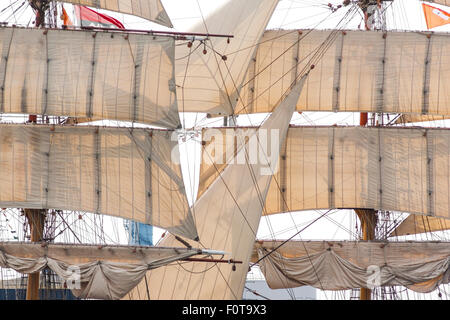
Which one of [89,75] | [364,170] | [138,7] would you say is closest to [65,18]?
[138,7]

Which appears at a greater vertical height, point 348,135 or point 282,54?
point 282,54

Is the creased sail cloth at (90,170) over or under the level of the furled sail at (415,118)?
under

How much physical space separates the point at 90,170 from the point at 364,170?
12448 millimetres

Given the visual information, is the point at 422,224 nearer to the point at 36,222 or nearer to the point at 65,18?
the point at 36,222

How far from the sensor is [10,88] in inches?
1559

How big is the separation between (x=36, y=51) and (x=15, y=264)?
871 cm

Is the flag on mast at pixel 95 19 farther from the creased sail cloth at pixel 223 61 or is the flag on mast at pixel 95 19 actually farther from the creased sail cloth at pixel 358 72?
the creased sail cloth at pixel 358 72

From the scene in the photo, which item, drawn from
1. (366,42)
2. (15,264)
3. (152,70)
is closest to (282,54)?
(366,42)

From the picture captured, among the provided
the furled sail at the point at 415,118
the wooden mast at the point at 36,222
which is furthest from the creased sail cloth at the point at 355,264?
the wooden mast at the point at 36,222

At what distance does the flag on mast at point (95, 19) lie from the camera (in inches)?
1668

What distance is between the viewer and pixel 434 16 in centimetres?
4506

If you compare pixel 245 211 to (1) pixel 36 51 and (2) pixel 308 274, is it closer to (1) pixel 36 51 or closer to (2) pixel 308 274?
(2) pixel 308 274

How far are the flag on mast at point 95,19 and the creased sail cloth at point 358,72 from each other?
6.27 m

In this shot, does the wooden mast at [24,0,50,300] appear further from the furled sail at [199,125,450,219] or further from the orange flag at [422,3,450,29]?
the orange flag at [422,3,450,29]
